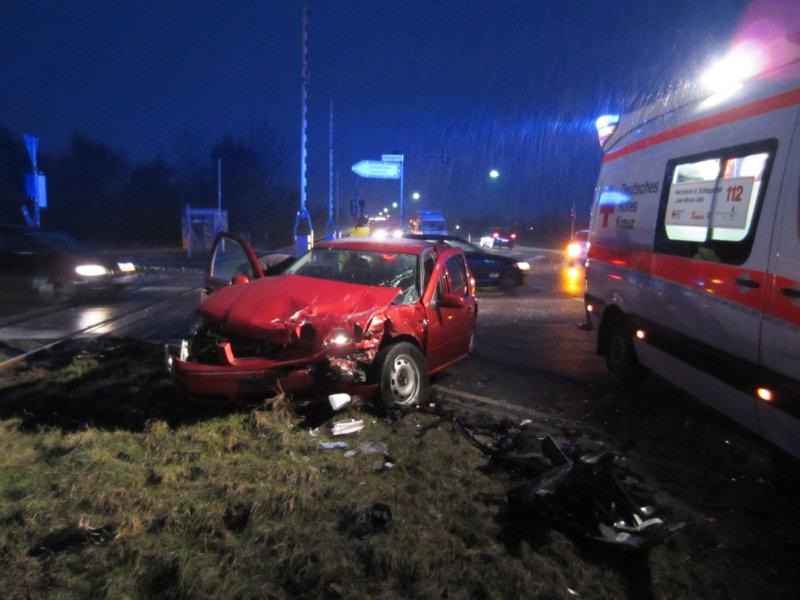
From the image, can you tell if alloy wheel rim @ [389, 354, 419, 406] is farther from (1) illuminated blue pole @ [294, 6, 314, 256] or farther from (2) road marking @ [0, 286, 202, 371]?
(1) illuminated blue pole @ [294, 6, 314, 256]

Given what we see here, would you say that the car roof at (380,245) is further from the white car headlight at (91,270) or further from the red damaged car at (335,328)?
the white car headlight at (91,270)

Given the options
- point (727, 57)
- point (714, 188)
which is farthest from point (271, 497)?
point (727, 57)

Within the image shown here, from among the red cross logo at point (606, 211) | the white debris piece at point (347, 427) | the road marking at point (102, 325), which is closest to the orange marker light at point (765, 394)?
the white debris piece at point (347, 427)

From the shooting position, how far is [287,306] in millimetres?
5164

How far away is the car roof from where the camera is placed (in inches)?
253

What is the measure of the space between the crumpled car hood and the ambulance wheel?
2637 mm

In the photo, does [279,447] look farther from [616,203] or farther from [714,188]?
Result: [616,203]

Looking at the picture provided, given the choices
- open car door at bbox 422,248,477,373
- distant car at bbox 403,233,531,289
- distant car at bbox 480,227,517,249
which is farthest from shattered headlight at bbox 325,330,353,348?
distant car at bbox 480,227,517,249

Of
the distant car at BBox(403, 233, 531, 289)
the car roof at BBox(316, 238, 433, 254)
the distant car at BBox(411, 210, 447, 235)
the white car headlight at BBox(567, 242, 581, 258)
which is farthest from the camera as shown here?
the distant car at BBox(411, 210, 447, 235)

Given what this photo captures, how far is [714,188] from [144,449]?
4.62m

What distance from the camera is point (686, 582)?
3.06m

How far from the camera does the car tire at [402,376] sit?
17.2ft

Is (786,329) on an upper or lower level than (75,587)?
upper

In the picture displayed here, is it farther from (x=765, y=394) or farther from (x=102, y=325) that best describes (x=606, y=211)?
(x=102, y=325)
